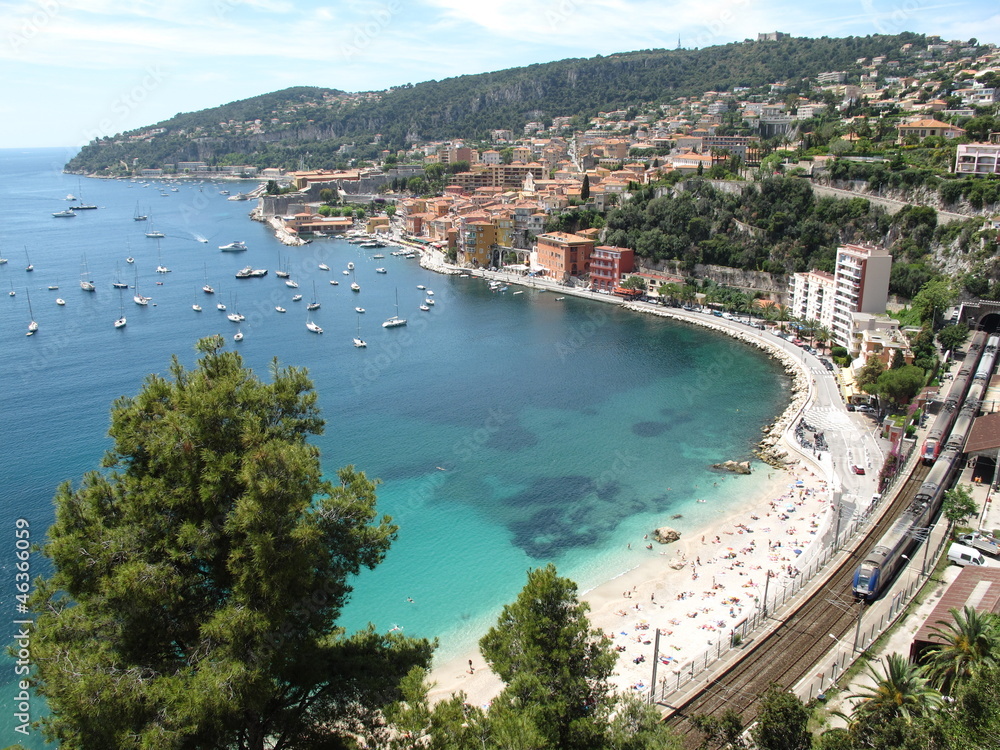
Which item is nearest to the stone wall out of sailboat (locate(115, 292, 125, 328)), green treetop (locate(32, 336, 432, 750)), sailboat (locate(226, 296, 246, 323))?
sailboat (locate(226, 296, 246, 323))

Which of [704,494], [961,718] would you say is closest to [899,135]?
[704,494]

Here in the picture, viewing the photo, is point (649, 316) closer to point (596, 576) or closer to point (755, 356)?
point (755, 356)

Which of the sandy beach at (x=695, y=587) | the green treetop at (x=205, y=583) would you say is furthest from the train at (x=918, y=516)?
the green treetop at (x=205, y=583)

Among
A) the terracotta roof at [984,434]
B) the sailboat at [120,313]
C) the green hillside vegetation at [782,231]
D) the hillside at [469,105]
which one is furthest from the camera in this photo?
the hillside at [469,105]

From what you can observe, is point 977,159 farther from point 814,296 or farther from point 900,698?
point 900,698

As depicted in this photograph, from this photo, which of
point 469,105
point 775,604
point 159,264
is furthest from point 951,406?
point 469,105

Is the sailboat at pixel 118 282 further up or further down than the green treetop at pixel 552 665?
further down

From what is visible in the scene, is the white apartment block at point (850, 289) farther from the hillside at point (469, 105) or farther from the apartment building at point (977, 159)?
the hillside at point (469, 105)
